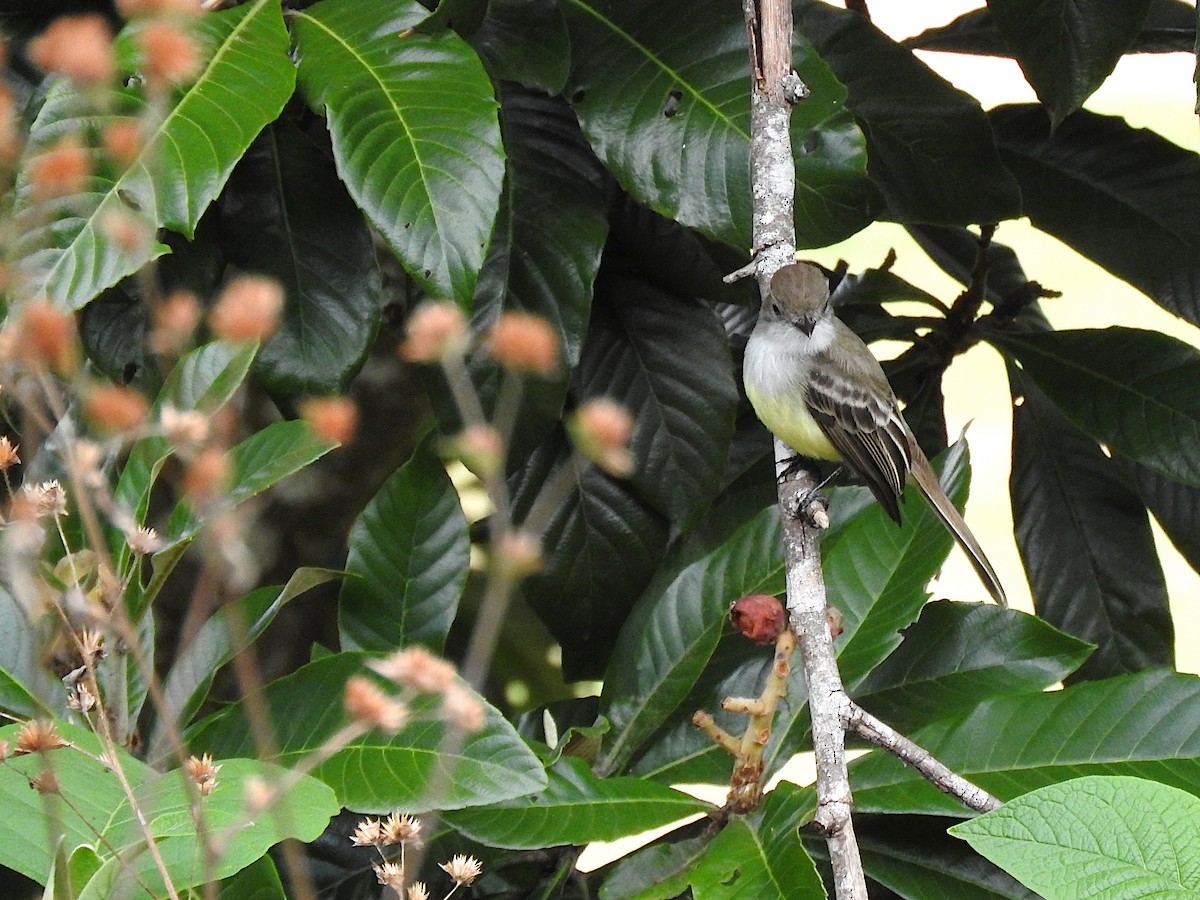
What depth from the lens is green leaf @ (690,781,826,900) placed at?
1.36m

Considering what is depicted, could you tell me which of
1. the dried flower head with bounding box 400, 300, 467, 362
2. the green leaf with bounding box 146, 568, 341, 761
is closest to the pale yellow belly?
the green leaf with bounding box 146, 568, 341, 761

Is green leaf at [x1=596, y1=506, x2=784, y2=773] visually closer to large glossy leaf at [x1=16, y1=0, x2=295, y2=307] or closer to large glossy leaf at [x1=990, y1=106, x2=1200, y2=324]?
large glossy leaf at [x1=16, y1=0, x2=295, y2=307]

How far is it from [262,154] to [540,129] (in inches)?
16.6

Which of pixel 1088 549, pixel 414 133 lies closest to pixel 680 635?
pixel 414 133

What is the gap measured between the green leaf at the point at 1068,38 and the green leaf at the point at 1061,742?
34.9 inches

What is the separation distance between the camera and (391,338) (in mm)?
2400

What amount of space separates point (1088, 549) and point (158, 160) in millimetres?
1719

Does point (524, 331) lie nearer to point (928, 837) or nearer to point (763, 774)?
point (763, 774)

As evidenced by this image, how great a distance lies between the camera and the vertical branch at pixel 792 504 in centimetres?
123

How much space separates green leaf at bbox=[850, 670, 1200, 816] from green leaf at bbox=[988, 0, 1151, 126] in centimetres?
89

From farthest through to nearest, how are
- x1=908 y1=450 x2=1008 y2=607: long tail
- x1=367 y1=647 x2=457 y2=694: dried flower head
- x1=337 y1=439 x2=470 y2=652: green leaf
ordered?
x1=908 y1=450 x2=1008 y2=607: long tail
x1=337 y1=439 x2=470 y2=652: green leaf
x1=367 y1=647 x2=457 y2=694: dried flower head

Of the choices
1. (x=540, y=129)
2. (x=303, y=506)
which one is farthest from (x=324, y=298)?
(x=303, y=506)

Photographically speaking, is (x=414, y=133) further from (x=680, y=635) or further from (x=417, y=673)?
(x=417, y=673)

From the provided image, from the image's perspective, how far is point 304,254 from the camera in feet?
5.74
